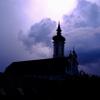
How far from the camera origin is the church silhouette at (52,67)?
226 ft

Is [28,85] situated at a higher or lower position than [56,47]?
lower

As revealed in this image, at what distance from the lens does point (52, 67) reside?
228ft

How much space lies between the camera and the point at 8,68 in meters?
78.8

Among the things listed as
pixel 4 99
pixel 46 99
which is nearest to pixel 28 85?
pixel 46 99

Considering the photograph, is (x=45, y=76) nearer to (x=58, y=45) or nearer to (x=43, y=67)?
(x=43, y=67)

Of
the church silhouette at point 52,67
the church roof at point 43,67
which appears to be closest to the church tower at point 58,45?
the church silhouette at point 52,67

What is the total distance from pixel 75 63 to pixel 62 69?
753 centimetres

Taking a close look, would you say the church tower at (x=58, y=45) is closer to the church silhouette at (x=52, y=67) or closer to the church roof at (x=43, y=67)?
the church silhouette at (x=52, y=67)

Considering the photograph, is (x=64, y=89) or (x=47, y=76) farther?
(x=47, y=76)

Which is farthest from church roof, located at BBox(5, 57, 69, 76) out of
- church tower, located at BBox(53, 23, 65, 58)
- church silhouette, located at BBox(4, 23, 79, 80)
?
church tower, located at BBox(53, 23, 65, 58)

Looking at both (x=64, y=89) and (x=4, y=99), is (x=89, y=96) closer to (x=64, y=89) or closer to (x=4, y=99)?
A: (x=64, y=89)

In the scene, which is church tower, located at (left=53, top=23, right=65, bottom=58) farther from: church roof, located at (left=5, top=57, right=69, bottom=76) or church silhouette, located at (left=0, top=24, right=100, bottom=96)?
church roof, located at (left=5, top=57, right=69, bottom=76)

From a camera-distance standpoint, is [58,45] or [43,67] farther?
[58,45]

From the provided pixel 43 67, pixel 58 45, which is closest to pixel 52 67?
pixel 43 67
